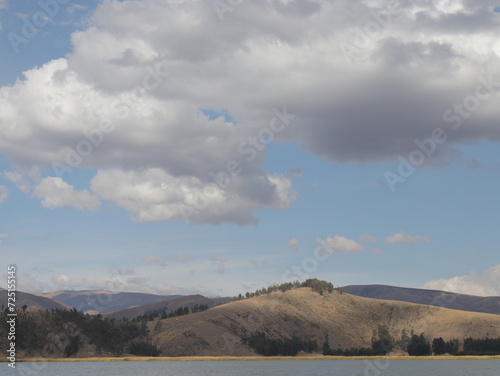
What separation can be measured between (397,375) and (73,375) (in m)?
64.5

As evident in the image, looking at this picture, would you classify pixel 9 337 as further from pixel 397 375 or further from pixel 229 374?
pixel 397 375

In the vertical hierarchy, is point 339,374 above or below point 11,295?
below

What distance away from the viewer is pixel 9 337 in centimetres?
19775

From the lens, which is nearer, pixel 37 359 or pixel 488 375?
pixel 488 375

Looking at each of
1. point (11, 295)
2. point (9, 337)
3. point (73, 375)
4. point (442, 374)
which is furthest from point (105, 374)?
point (9, 337)

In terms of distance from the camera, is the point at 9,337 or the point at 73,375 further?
the point at 9,337

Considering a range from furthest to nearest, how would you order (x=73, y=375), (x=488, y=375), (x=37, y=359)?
1. (x=37, y=359)
2. (x=73, y=375)
3. (x=488, y=375)

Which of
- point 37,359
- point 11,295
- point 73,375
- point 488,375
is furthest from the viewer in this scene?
point 37,359

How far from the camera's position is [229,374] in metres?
122

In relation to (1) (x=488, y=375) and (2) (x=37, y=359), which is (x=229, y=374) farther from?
(2) (x=37, y=359)

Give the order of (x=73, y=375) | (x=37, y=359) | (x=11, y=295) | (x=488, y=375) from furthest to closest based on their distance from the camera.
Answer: (x=37, y=359) < (x=73, y=375) < (x=488, y=375) < (x=11, y=295)

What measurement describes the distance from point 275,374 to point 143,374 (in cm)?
2816

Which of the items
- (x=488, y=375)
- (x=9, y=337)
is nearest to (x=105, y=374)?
(x=488, y=375)

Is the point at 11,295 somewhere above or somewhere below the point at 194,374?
above
